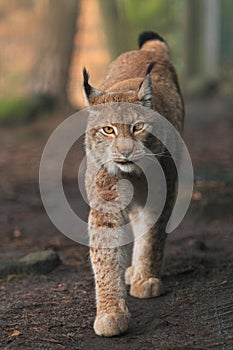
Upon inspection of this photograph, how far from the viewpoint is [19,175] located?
9172mm

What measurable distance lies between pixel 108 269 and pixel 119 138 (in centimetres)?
Result: 79

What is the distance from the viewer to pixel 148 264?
188 inches

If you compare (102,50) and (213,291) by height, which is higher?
(213,291)

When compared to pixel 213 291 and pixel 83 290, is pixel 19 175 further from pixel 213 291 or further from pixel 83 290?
pixel 213 291

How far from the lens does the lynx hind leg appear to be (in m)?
4.64

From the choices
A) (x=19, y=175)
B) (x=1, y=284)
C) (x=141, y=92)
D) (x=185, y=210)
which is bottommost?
(x=19, y=175)

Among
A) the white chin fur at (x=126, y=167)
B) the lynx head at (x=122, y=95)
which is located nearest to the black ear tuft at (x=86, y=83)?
the lynx head at (x=122, y=95)

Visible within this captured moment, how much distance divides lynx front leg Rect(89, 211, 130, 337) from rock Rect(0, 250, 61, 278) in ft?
3.88

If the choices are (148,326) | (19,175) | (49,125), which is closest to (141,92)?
(148,326)

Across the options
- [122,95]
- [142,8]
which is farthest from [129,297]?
[142,8]

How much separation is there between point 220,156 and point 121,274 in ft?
18.4

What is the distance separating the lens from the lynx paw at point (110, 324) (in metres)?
3.84

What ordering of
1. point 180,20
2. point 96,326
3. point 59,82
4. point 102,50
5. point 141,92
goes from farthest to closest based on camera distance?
point 102,50
point 180,20
point 59,82
point 141,92
point 96,326

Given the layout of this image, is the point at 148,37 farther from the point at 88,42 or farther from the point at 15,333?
the point at 88,42
